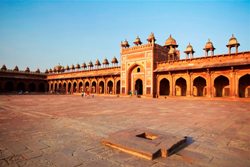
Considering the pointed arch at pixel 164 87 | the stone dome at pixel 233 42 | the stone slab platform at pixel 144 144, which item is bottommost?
the stone slab platform at pixel 144 144

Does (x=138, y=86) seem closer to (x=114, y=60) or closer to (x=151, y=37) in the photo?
(x=151, y=37)

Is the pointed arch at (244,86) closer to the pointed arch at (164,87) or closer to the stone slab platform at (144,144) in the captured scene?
the pointed arch at (164,87)

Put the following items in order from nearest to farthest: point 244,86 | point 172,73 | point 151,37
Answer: point 244,86
point 172,73
point 151,37

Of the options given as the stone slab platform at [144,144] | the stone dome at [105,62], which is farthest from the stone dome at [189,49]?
the stone slab platform at [144,144]

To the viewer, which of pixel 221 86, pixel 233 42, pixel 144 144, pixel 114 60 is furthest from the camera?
pixel 114 60

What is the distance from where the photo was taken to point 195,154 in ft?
9.14

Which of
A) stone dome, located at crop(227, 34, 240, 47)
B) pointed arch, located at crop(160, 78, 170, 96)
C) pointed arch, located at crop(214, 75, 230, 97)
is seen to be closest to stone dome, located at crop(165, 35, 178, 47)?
pointed arch, located at crop(160, 78, 170, 96)

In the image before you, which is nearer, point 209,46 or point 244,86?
point 244,86

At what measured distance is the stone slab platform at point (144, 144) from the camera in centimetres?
262

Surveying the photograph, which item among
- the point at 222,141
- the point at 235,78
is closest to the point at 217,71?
the point at 235,78

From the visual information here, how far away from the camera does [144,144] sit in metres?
2.86

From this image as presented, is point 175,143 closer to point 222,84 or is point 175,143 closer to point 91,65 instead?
point 222,84

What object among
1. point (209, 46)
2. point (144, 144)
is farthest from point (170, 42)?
point (144, 144)

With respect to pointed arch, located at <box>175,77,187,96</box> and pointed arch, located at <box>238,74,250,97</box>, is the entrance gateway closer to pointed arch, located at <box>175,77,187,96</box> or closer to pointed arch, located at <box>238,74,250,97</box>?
pointed arch, located at <box>175,77,187,96</box>
